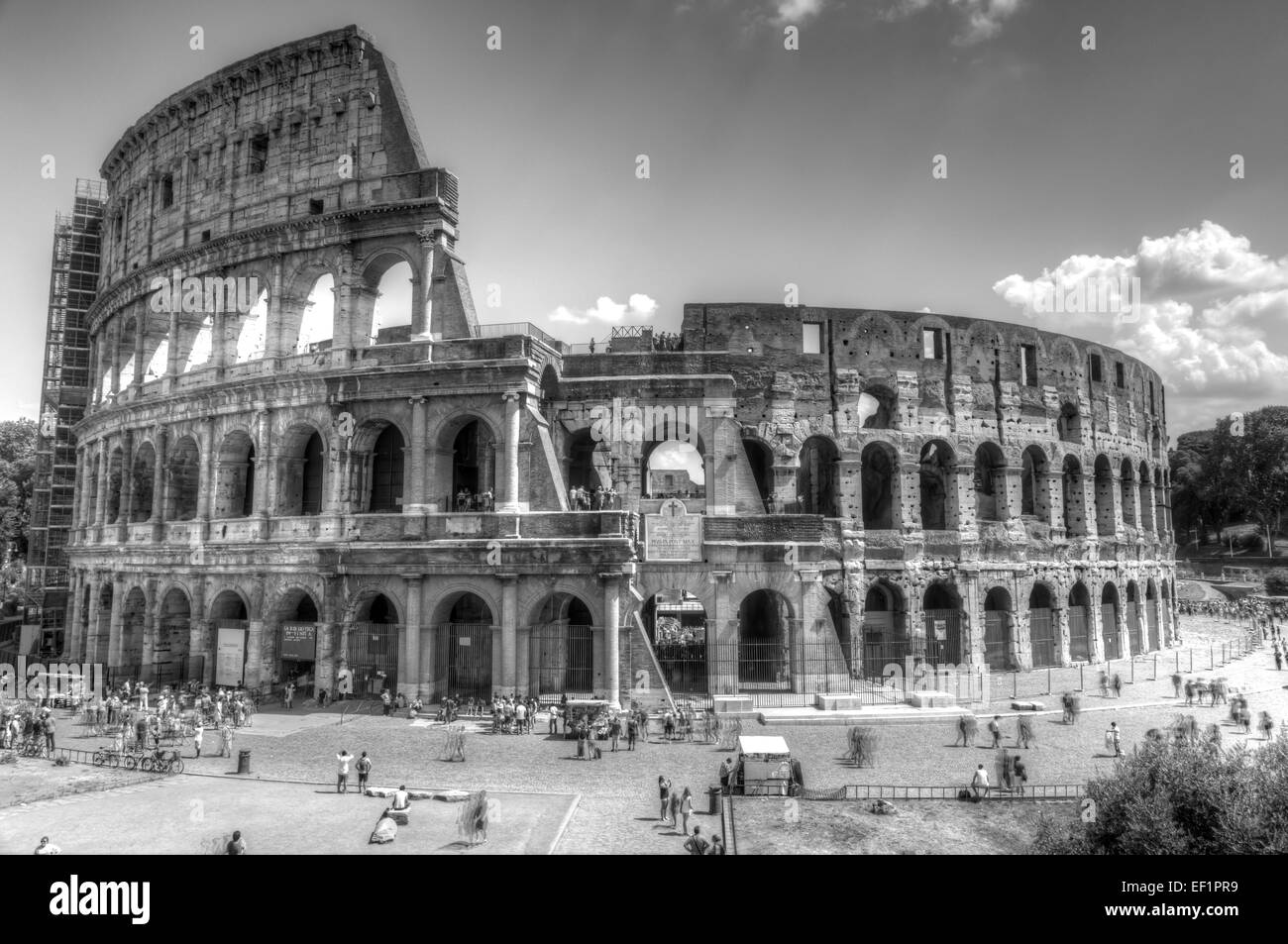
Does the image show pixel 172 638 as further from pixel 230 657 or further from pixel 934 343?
pixel 934 343

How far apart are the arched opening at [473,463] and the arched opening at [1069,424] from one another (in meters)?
23.2

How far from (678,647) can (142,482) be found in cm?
2174

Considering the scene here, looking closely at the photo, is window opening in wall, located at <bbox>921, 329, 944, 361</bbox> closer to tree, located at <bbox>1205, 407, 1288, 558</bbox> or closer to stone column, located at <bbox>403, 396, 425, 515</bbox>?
stone column, located at <bbox>403, 396, 425, 515</bbox>

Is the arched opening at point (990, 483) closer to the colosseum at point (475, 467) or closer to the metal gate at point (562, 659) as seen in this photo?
the colosseum at point (475, 467)

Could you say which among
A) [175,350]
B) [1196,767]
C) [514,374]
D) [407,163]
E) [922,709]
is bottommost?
[922,709]

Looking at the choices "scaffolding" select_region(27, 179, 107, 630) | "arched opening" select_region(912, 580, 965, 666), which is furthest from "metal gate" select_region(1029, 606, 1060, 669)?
"scaffolding" select_region(27, 179, 107, 630)

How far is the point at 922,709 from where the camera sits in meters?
22.8

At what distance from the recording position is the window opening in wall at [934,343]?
3030 centimetres

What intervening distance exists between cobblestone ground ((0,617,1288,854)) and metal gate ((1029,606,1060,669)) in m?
6.27

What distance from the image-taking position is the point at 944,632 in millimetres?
28328

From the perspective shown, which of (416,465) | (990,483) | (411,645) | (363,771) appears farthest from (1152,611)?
(363,771)
